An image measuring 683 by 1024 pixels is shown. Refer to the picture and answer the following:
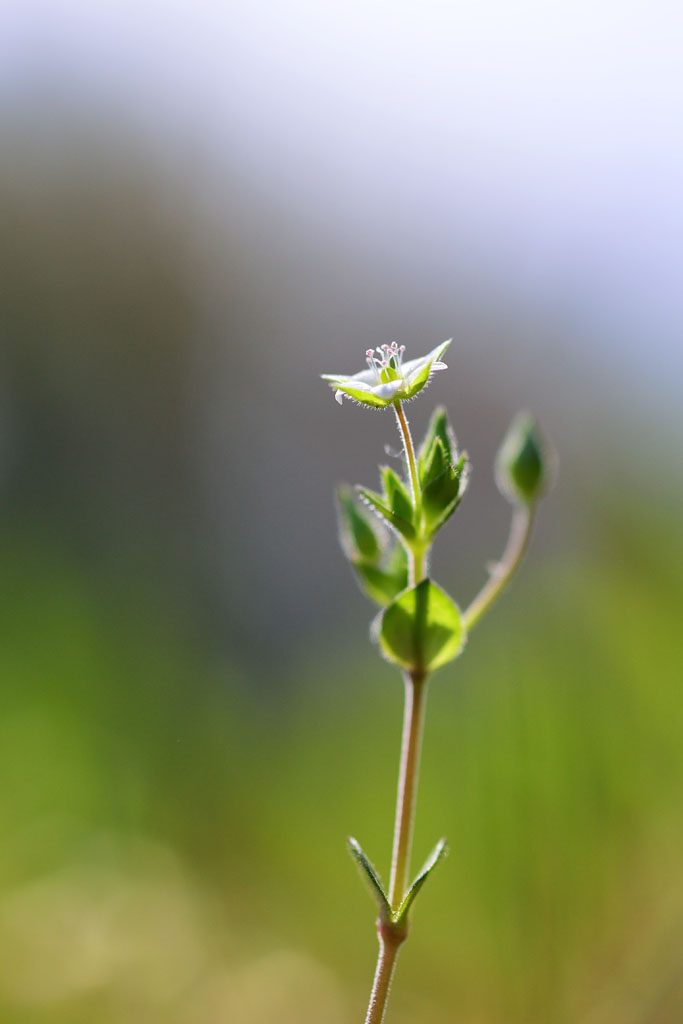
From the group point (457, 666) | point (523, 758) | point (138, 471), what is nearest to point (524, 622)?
point (457, 666)

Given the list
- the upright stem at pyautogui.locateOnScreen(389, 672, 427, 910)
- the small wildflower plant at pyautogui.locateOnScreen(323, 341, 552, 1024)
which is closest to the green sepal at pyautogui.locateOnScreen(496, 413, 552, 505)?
the small wildflower plant at pyautogui.locateOnScreen(323, 341, 552, 1024)

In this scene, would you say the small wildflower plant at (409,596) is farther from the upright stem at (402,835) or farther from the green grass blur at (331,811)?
the green grass blur at (331,811)

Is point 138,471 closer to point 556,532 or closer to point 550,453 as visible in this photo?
point 556,532

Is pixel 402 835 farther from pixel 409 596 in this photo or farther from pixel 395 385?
pixel 395 385

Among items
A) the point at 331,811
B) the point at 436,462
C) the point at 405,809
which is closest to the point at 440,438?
the point at 436,462

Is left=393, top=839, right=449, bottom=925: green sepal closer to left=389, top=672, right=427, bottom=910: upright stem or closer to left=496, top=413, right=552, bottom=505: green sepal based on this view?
left=389, top=672, right=427, bottom=910: upright stem
